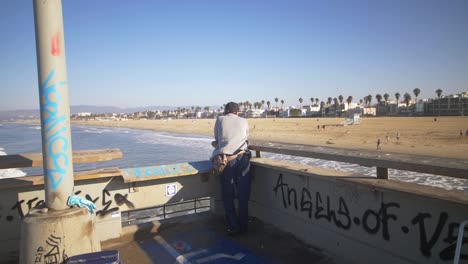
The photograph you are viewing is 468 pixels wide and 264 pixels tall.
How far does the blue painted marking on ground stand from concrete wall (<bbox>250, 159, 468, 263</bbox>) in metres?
0.84

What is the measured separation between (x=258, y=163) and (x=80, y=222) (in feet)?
8.98

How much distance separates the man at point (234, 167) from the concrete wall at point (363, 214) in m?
0.44

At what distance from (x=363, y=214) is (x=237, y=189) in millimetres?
1876

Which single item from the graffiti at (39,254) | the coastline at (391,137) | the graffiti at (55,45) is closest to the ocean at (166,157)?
the coastline at (391,137)

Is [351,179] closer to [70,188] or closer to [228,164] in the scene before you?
[228,164]

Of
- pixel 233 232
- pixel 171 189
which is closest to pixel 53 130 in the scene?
pixel 171 189

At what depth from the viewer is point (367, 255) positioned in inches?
135

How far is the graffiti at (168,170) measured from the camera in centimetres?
466

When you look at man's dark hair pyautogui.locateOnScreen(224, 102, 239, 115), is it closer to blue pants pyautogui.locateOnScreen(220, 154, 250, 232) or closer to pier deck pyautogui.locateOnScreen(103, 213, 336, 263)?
blue pants pyautogui.locateOnScreen(220, 154, 250, 232)

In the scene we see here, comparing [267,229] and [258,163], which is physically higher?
[258,163]

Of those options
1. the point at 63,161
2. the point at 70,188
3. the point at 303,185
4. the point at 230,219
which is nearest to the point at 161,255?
the point at 230,219

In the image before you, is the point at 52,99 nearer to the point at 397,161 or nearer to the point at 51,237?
the point at 51,237

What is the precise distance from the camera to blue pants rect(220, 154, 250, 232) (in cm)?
460

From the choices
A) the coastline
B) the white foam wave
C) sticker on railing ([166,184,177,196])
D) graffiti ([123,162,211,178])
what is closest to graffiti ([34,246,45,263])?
graffiti ([123,162,211,178])
